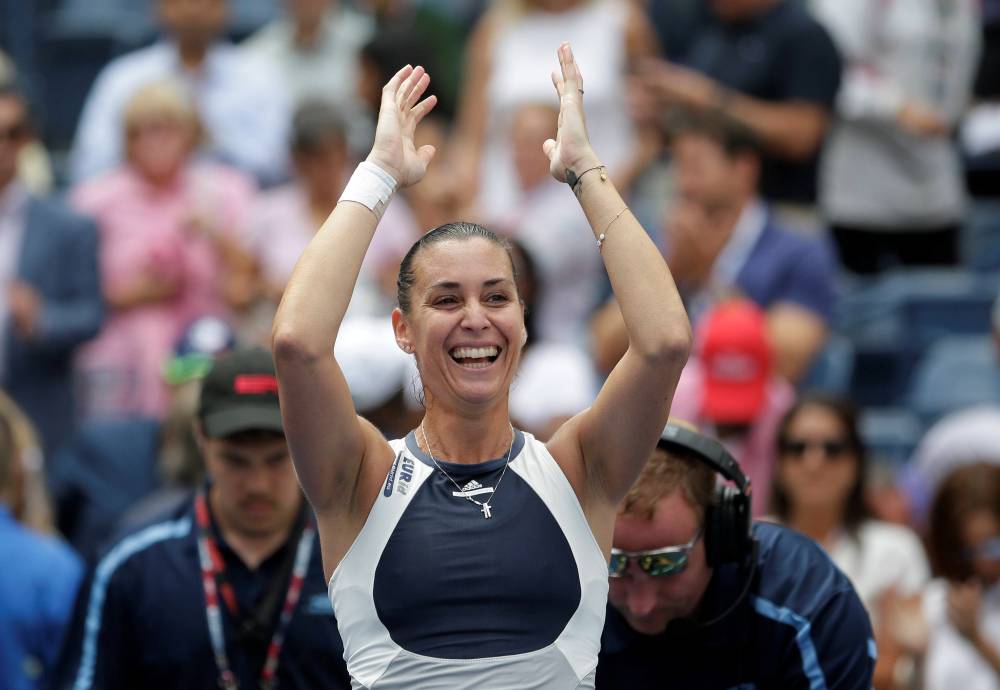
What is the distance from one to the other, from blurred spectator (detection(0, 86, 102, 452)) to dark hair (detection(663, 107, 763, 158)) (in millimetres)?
2512

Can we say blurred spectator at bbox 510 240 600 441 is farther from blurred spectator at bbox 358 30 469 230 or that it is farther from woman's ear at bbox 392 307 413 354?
woman's ear at bbox 392 307 413 354

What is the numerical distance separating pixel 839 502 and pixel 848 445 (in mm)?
194

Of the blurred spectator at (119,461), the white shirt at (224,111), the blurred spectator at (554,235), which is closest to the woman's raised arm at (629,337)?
the blurred spectator at (119,461)

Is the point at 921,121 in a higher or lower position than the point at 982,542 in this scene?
higher

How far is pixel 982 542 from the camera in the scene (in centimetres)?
558

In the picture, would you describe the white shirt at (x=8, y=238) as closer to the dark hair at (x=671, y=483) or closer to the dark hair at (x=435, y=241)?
the dark hair at (x=671, y=483)

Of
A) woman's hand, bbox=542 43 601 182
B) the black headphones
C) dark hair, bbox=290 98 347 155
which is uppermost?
dark hair, bbox=290 98 347 155

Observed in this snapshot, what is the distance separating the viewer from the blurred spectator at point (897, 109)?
7906mm

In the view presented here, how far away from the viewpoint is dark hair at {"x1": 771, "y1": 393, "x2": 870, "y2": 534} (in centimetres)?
547

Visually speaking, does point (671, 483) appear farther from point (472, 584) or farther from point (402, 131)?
point (402, 131)

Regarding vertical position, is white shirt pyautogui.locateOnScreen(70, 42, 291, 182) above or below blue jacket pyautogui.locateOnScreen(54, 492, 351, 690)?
above

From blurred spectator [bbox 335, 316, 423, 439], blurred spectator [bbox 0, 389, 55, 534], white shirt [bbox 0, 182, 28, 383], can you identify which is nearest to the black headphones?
blurred spectator [bbox 335, 316, 423, 439]

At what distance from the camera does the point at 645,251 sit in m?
2.99

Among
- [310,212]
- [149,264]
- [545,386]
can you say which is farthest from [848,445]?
[149,264]
